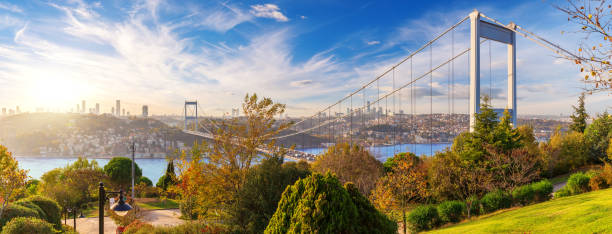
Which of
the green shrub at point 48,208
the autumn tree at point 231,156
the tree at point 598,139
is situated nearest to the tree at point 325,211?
the autumn tree at point 231,156

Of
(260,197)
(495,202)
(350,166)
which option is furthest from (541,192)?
(260,197)

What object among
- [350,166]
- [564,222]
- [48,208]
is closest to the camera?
[564,222]

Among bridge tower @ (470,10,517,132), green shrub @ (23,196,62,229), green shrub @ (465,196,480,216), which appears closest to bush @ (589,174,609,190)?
bridge tower @ (470,10,517,132)

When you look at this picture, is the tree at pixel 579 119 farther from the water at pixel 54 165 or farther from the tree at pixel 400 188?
the water at pixel 54 165

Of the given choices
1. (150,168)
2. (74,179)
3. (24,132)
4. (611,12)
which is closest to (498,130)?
(611,12)

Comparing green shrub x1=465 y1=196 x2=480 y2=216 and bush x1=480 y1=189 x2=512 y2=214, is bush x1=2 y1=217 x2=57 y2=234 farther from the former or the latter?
bush x1=480 y1=189 x2=512 y2=214

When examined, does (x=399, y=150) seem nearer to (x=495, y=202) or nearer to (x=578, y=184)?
(x=495, y=202)

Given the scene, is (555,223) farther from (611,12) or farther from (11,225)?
(11,225)
